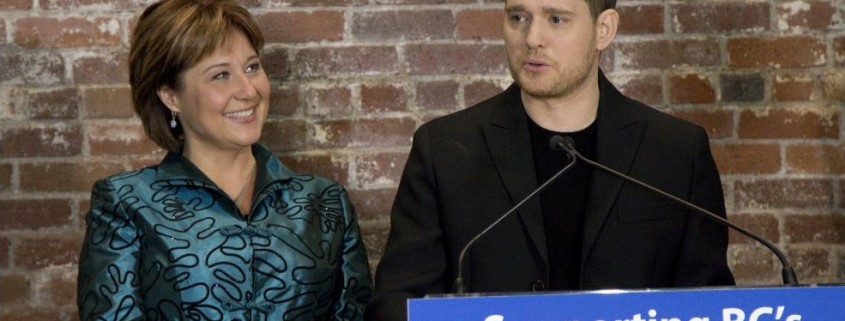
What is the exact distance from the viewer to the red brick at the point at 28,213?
2748mm

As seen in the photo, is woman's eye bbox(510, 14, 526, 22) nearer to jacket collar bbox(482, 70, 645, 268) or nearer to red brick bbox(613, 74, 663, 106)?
jacket collar bbox(482, 70, 645, 268)

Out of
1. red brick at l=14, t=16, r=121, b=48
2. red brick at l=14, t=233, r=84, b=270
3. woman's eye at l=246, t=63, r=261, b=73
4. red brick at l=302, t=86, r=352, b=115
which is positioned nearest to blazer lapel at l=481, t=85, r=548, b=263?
woman's eye at l=246, t=63, r=261, b=73

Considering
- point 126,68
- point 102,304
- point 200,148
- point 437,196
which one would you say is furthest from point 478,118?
point 126,68

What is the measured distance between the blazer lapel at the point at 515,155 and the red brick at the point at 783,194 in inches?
34.3

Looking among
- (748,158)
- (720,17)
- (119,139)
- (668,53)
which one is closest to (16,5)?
(119,139)

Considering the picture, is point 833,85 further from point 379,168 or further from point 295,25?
point 295,25

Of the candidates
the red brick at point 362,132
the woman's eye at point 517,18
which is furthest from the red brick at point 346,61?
the woman's eye at point 517,18

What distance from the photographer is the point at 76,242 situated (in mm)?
2766

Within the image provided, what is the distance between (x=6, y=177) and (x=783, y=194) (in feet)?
5.76

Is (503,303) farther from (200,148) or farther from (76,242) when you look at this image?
(76,242)

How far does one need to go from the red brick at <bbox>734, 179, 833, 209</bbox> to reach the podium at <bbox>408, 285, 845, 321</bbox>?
1.25m

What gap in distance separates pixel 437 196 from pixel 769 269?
1.08m

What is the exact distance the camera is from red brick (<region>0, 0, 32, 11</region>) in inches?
107

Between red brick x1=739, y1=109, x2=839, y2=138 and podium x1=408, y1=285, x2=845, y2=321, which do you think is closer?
podium x1=408, y1=285, x2=845, y2=321
